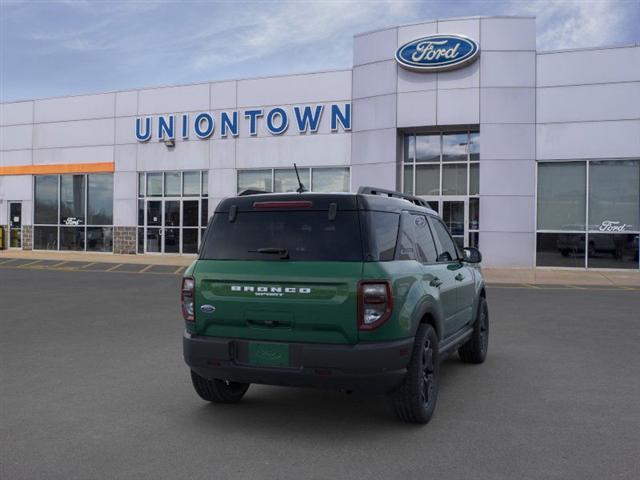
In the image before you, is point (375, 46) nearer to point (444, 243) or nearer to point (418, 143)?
point (418, 143)

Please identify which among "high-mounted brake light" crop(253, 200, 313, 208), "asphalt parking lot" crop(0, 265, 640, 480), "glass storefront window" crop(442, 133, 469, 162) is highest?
"glass storefront window" crop(442, 133, 469, 162)

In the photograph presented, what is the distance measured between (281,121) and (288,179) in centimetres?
216

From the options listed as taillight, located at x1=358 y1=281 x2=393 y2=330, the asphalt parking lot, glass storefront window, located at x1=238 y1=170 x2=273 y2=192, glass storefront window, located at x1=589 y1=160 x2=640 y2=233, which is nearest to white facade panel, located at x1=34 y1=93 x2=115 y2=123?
glass storefront window, located at x1=238 y1=170 x2=273 y2=192

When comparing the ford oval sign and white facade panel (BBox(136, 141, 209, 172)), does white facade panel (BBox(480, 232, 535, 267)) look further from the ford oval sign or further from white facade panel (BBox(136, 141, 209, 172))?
white facade panel (BBox(136, 141, 209, 172))

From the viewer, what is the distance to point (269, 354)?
15.1 ft

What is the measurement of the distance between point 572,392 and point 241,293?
131 inches

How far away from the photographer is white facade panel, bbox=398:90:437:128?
20734 millimetres

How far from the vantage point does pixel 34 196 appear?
27.9 metres

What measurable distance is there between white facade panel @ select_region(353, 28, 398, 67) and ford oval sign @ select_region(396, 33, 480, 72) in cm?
51

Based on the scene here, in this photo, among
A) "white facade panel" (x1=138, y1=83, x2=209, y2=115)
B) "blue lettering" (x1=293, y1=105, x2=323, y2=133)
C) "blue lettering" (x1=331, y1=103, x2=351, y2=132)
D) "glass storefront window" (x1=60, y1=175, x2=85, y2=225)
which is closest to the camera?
"blue lettering" (x1=331, y1=103, x2=351, y2=132)

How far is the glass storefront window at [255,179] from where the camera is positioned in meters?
23.9

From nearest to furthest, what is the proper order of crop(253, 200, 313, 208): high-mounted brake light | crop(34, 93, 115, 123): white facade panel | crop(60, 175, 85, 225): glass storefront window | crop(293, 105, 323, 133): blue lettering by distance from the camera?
crop(253, 200, 313, 208): high-mounted brake light → crop(293, 105, 323, 133): blue lettering → crop(34, 93, 115, 123): white facade panel → crop(60, 175, 85, 225): glass storefront window

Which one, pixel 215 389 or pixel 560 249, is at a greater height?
pixel 560 249

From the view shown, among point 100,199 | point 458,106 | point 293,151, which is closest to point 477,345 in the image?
point 458,106
